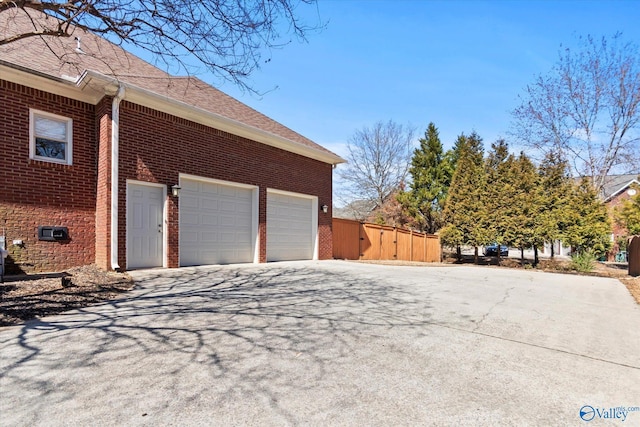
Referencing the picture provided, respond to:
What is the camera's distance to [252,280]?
7.33 metres

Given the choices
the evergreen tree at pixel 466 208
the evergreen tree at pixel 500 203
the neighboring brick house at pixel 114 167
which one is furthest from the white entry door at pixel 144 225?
the evergreen tree at pixel 500 203

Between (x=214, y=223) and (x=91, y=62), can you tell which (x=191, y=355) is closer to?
(x=214, y=223)

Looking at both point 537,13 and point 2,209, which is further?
point 537,13

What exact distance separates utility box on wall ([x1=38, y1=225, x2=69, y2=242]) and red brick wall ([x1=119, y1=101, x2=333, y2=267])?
1.15 metres

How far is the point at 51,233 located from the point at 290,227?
6531 millimetres

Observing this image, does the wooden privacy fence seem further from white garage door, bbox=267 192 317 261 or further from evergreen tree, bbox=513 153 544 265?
evergreen tree, bbox=513 153 544 265

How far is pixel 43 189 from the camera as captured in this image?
7.29 meters

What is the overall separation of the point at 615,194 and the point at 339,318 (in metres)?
37.9

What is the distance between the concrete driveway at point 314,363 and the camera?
2.31 m

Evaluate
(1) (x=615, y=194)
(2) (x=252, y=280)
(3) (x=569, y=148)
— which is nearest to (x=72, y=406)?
(2) (x=252, y=280)

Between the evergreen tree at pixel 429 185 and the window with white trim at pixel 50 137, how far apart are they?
65.5 feet

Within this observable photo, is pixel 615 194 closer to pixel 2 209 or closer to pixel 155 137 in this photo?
pixel 155 137

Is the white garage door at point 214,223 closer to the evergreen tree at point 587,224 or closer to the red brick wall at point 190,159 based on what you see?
the red brick wall at point 190,159

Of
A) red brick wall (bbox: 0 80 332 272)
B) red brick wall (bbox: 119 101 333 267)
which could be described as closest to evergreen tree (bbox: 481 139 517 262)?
red brick wall (bbox: 119 101 333 267)
